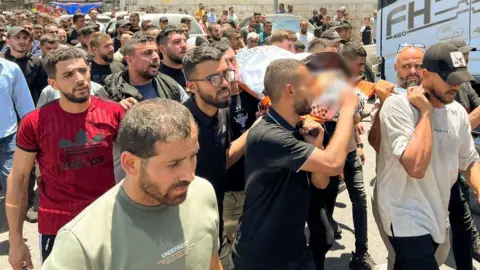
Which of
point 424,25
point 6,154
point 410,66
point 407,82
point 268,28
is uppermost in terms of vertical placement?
point 268,28

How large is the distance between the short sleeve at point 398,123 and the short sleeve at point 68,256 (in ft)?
5.62

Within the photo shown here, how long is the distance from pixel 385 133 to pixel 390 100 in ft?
0.62

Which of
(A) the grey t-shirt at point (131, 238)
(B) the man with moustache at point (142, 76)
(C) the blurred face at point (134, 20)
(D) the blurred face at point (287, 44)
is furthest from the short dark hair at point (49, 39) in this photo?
(A) the grey t-shirt at point (131, 238)

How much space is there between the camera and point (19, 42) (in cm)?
597

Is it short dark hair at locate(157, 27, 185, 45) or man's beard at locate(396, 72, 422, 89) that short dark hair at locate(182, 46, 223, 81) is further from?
short dark hair at locate(157, 27, 185, 45)

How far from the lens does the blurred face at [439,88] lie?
2762 millimetres

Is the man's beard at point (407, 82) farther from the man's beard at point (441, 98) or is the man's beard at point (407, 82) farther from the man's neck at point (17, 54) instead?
the man's neck at point (17, 54)

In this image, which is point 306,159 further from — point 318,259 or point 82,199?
point 318,259

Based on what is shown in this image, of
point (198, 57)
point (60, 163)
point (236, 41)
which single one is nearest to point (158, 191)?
point (60, 163)

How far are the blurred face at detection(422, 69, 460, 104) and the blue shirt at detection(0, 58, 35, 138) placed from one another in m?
3.36

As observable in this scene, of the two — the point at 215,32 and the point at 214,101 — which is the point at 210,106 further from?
the point at 215,32

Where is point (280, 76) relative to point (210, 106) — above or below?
above

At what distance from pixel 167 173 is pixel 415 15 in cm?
731

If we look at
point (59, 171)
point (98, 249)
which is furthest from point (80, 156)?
point (98, 249)
